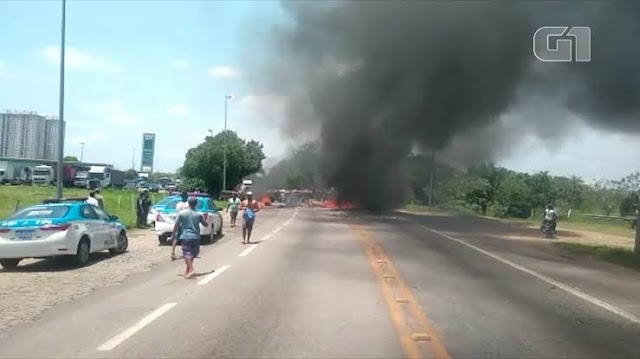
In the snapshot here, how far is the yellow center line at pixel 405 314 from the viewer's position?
237 inches

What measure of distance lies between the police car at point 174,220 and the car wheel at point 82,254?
373 centimetres

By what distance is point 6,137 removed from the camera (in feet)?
262

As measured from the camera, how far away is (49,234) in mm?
12344

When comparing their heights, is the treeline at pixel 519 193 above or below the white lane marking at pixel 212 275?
above

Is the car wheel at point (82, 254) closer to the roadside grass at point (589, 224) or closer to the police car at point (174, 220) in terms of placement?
the police car at point (174, 220)

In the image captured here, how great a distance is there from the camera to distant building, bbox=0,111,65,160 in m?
79.1

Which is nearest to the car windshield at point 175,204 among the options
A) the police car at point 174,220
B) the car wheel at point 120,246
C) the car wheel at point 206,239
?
the police car at point 174,220

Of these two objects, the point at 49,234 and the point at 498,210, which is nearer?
the point at 49,234

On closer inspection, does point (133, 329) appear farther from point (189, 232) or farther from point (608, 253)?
point (608, 253)

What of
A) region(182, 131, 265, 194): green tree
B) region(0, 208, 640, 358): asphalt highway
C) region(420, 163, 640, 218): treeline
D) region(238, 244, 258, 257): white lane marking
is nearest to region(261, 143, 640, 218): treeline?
region(420, 163, 640, 218): treeline

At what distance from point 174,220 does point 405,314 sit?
1119cm

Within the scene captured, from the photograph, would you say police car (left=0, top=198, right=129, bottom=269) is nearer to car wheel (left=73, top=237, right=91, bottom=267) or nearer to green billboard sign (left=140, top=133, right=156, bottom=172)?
car wheel (left=73, top=237, right=91, bottom=267)

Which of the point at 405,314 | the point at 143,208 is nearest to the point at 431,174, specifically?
the point at 143,208

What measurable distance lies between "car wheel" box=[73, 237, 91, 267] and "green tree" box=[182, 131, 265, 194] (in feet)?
158
